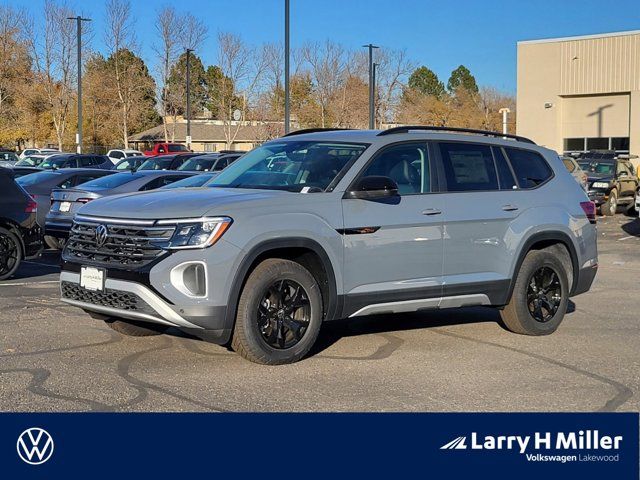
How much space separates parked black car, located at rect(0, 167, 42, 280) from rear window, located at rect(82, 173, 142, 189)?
262 centimetres

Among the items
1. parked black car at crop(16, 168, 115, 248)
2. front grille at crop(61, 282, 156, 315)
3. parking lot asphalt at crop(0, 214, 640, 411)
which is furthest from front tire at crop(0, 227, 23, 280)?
front grille at crop(61, 282, 156, 315)

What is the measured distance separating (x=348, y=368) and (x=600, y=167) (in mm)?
22521

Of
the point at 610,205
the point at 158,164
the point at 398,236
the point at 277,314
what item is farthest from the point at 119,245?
the point at 610,205

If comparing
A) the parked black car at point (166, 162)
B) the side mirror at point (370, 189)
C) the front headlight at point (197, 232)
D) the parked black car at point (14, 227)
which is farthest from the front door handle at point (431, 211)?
the parked black car at point (166, 162)

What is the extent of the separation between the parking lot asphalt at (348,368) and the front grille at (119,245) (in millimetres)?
→ 814

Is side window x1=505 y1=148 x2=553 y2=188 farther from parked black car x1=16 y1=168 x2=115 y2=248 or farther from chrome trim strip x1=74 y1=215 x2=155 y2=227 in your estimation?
parked black car x1=16 y1=168 x2=115 y2=248

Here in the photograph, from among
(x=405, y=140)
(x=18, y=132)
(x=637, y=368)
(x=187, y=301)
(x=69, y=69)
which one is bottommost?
(x=637, y=368)

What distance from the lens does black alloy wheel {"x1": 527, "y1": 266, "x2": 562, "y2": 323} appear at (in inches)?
333

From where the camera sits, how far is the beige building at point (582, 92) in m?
42.1

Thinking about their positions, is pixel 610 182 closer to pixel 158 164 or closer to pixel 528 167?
pixel 158 164

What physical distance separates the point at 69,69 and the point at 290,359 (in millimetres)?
61824

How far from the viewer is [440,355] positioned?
751 cm
